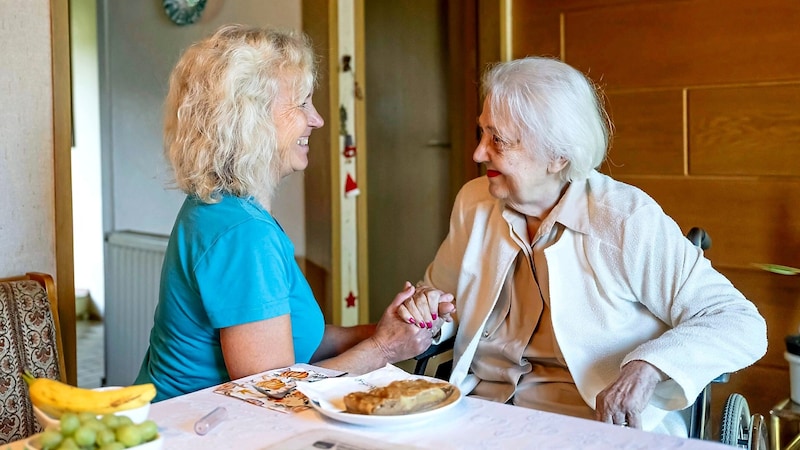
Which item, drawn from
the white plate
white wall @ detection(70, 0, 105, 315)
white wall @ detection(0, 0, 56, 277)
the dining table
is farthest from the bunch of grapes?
white wall @ detection(70, 0, 105, 315)

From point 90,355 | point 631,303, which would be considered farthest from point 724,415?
point 90,355

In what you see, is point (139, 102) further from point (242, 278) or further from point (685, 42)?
point (242, 278)

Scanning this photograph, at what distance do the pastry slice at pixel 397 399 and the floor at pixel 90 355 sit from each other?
3.18 m

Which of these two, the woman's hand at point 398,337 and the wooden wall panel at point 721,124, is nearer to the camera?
the woman's hand at point 398,337

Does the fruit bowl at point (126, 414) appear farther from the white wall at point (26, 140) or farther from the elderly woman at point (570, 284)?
the white wall at point (26, 140)

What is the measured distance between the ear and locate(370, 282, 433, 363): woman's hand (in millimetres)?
413

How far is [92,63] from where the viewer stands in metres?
5.68

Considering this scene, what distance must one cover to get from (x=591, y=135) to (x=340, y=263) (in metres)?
1.71

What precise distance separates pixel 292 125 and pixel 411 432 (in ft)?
2.65

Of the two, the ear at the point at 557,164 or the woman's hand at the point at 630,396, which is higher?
the ear at the point at 557,164

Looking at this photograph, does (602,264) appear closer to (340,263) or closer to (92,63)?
(340,263)

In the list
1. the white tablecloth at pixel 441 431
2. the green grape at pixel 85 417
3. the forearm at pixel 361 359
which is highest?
the green grape at pixel 85 417

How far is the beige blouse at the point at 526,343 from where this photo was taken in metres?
1.96

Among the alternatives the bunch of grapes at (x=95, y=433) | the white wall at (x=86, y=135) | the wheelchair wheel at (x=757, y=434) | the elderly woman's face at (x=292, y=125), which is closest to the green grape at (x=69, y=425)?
the bunch of grapes at (x=95, y=433)
